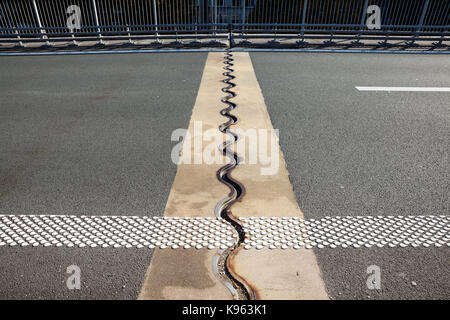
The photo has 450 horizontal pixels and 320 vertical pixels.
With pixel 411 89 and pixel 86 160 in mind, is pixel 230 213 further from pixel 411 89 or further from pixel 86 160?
pixel 411 89

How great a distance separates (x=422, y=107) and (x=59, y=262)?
6.10 metres

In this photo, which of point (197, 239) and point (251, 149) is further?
point (251, 149)

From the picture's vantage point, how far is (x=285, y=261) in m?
2.25

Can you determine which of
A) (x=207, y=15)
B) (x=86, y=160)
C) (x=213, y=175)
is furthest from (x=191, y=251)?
(x=207, y=15)

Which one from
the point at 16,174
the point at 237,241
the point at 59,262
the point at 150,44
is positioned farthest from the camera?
the point at 150,44

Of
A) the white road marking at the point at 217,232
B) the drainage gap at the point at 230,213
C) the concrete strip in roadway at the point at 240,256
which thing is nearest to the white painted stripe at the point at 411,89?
the concrete strip in roadway at the point at 240,256

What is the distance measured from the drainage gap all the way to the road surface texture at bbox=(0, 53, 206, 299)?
1.88 feet

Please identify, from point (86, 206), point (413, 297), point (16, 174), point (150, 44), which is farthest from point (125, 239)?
point (150, 44)

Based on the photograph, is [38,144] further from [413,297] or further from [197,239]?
[413,297]

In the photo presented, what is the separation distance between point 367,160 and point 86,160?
3545 millimetres

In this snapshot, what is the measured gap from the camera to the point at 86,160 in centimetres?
365

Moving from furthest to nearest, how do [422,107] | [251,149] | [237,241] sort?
[422,107]
[251,149]
[237,241]

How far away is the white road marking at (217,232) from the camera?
94.5 inches

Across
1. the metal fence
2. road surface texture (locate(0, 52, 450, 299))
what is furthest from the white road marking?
the metal fence
